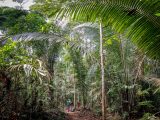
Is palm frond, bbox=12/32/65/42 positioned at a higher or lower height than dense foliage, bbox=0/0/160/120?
higher

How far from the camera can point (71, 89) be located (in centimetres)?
2694

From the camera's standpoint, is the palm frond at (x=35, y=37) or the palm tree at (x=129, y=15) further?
the palm frond at (x=35, y=37)

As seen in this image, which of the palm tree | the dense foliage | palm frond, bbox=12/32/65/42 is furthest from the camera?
palm frond, bbox=12/32/65/42

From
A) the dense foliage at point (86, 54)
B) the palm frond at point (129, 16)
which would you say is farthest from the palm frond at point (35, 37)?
the palm frond at point (129, 16)

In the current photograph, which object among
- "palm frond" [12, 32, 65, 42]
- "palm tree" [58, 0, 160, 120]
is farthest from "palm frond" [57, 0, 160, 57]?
"palm frond" [12, 32, 65, 42]

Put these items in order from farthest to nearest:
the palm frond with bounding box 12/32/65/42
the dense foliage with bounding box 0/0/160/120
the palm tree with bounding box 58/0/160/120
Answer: the palm frond with bounding box 12/32/65/42 → the dense foliage with bounding box 0/0/160/120 → the palm tree with bounding box 58/0/160/120

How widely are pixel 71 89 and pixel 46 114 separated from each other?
17372 mm

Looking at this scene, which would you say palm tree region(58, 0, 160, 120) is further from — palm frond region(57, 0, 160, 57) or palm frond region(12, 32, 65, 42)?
palm frond region(12, 32, 65, 42)

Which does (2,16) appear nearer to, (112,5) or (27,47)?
(27,47)

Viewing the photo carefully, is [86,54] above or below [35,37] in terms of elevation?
below

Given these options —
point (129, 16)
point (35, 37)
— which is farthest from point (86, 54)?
point (129, 16)

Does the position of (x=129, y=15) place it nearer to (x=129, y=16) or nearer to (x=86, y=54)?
(x=129, y=16)

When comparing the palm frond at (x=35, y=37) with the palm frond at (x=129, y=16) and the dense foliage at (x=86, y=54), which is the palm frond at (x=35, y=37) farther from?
the palm frond at (x=129, y=16)

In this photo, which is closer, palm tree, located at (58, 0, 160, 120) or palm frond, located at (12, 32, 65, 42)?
palm tree, located at (58, 0, 160, 120)
